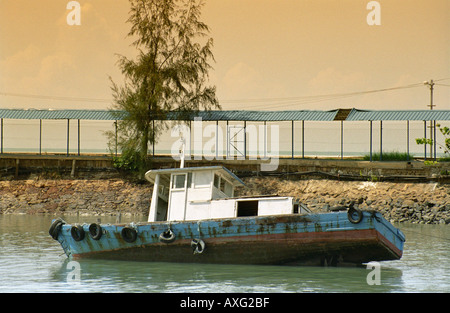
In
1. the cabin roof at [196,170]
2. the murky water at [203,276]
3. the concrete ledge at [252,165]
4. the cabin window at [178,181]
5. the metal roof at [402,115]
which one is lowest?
the murky water at [203,276]

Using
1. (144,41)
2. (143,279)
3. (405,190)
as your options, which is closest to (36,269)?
(143,279)

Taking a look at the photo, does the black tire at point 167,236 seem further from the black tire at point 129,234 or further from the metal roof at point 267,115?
the metal roof at point 267,115

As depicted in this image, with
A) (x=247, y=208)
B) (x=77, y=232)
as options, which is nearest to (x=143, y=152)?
(x=77, y=232)

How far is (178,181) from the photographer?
22.1 m

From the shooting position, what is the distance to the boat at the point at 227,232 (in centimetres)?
2000

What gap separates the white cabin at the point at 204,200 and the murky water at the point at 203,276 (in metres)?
1.62

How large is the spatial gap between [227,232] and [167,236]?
1.97 metres


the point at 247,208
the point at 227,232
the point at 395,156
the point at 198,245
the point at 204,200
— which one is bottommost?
the point at 198,245

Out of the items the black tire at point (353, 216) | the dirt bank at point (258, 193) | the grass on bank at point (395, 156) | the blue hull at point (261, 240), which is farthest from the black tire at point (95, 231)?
the grass on bank at point (395, 156)

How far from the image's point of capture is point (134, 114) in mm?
43844

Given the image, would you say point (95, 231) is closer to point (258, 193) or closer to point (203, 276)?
point (203, 276)
